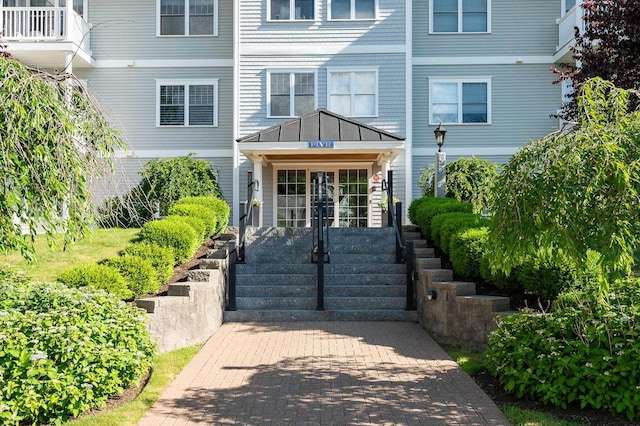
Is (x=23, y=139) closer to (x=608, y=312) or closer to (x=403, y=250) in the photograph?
(x=608, y=312)

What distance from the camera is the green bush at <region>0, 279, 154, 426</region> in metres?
5.11

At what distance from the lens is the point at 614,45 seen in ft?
37.8

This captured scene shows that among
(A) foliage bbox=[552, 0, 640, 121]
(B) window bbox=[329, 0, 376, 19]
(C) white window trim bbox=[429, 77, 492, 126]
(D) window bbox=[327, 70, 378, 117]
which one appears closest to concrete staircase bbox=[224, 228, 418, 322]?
(A) foliage bbox=[552, 0, 640, 121]

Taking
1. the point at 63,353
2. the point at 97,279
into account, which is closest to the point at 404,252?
the point at 97,279

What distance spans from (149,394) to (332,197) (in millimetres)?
12681

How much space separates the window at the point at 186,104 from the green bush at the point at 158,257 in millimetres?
9351

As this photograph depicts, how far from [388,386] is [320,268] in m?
4.59

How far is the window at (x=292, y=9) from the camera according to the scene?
728 inches

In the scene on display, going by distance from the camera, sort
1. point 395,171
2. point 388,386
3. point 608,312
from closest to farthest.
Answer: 1. point 608,312
2. point 388,386
3. point 395,171

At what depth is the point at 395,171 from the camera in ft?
59.9

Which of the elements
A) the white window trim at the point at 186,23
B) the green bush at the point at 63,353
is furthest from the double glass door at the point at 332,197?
the green bush at the point at 63,353

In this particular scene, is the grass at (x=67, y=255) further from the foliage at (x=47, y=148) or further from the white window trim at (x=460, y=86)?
the white window trim at (x=460, y=86)

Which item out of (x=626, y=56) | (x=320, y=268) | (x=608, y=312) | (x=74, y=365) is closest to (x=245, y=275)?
(x=320, y=268)

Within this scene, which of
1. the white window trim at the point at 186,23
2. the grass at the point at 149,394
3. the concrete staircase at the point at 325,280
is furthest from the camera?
Answer: the white window trim at the point at 186,23
